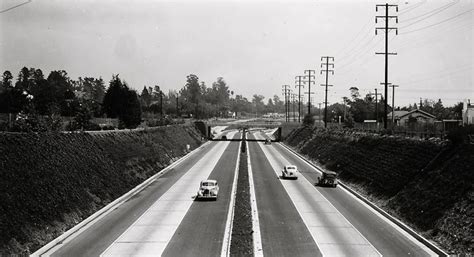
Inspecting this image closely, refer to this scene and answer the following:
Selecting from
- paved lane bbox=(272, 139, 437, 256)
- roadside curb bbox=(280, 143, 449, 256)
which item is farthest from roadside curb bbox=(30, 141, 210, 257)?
roadside curb bbox=(280, 143, 449, 256)

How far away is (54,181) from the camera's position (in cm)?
3059

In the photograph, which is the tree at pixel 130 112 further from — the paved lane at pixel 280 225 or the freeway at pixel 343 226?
the freeway at pixel 343 226

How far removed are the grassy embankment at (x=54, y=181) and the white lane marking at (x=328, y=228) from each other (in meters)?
16.1

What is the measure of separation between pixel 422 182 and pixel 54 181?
1057 inches

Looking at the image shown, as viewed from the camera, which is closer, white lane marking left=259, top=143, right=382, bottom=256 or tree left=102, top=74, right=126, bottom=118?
white lane marking left=259, top=143, right=382, bottom=256

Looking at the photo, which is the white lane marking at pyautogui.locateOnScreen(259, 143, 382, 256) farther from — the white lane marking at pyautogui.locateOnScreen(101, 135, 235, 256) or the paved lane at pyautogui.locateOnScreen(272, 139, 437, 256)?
the white lane marking at pyautogui.locateOnScreen(101, 135, 235, 256)

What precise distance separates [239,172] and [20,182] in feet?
115

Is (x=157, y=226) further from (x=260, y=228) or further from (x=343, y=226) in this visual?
(x=343, y=226)

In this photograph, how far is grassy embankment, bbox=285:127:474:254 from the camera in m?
25.8

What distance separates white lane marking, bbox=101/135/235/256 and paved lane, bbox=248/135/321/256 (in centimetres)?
608

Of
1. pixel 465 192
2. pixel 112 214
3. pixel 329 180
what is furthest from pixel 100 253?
pixel 329 180

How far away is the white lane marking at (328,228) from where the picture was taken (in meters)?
Answer: 24.8

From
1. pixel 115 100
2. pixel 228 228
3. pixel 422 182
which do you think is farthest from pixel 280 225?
pixel 115 100

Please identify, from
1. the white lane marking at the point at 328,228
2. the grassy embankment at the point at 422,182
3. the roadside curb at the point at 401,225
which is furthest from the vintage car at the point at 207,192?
the grassy embankment at the point at 422,182
